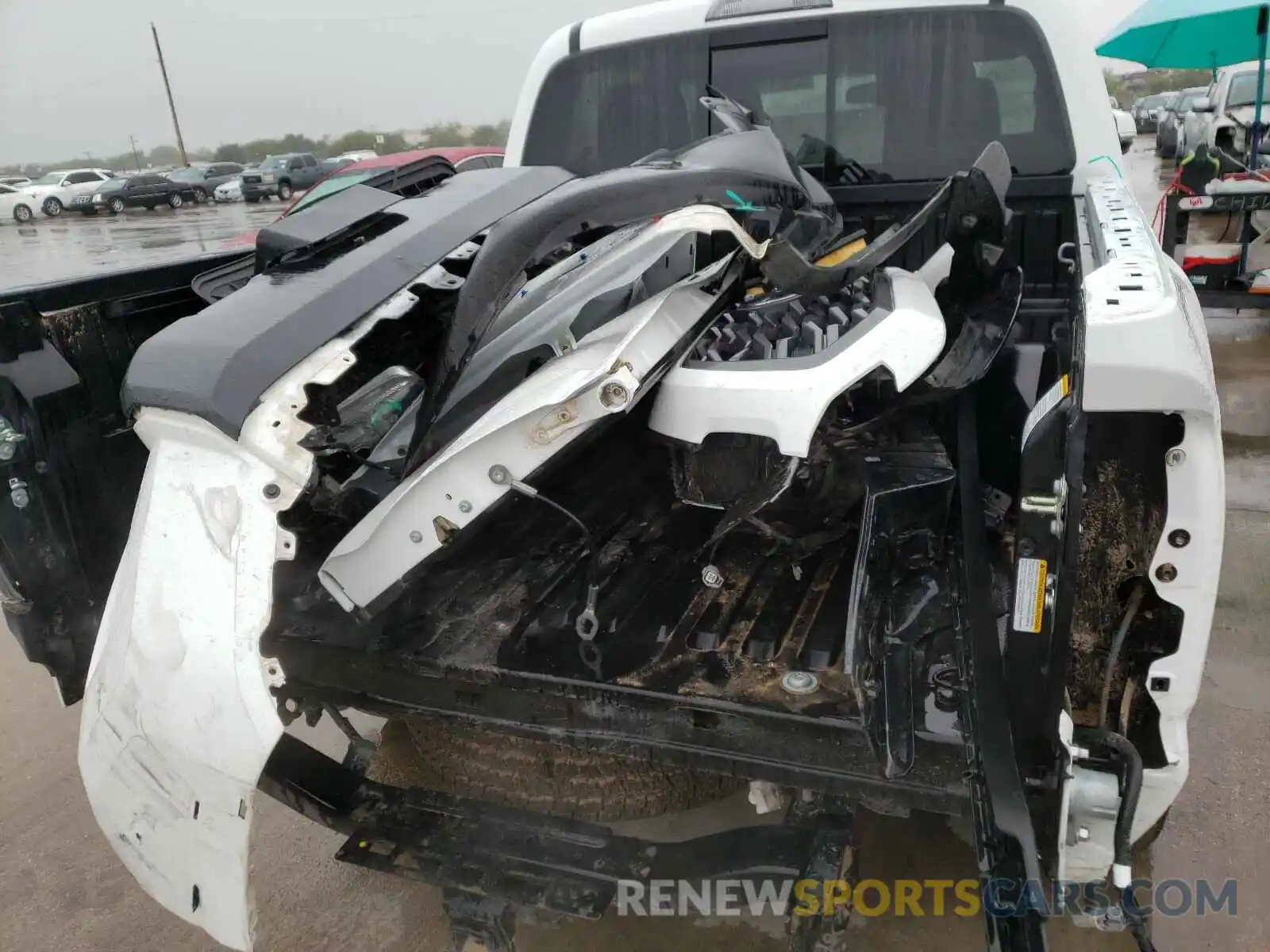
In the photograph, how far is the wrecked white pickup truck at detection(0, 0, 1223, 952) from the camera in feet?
5.41

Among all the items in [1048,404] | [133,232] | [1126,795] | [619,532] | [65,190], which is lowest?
[133,232]

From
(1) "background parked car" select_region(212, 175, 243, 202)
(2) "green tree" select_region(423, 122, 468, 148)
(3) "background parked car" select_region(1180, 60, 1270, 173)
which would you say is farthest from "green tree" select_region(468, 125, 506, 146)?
(3) "background parked car" select_region(1180, 60, 1270, 173)

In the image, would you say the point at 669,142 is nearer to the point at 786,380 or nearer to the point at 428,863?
the point at 786,380

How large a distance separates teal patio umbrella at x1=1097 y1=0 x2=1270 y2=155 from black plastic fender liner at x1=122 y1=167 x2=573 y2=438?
8018 millimetres

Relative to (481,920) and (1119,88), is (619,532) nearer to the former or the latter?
(481,920)

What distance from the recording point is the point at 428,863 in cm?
204

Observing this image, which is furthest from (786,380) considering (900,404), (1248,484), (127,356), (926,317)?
(1248,484)

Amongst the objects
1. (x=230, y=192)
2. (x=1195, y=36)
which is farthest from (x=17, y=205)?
(x=1195, y=36)

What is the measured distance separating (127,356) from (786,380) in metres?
1.80

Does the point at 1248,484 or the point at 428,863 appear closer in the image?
the point at 428,863

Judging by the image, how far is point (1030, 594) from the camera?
1.68 meters

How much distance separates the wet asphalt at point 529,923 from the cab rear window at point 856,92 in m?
0.52

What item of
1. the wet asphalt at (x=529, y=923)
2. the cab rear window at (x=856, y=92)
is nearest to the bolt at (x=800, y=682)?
the wet asphalt at (x=529, y=923)

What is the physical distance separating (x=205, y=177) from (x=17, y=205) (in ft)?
23.9
